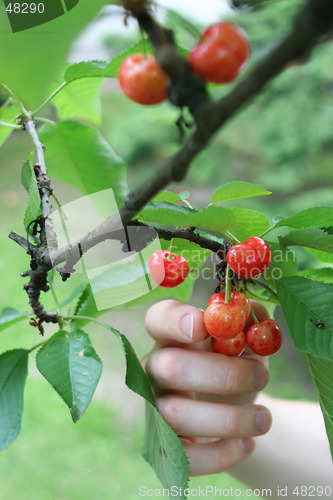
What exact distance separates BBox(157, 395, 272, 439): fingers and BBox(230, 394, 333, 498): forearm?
0.39 meters

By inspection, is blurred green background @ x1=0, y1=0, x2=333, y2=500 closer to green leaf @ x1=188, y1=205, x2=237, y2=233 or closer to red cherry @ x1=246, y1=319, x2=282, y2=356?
red cherry @ x1=246, y1=319, x2=282, y2=356

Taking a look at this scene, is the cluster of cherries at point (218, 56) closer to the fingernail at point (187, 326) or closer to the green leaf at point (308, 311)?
the green leaf at point (308, 311)

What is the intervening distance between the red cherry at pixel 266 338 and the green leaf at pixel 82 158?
24 cm

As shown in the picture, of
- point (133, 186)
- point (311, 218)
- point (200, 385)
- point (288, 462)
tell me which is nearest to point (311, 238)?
point (311, 218)

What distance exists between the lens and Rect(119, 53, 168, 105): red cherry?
0.19 m

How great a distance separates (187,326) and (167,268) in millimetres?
212

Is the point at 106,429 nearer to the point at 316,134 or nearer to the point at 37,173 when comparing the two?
the point at 37,173

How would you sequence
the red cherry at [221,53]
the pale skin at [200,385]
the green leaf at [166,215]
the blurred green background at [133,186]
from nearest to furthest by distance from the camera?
1. the red cherry at [221,53]
2. the green leaf at [166,215]
3. the pale skin at [200,385]
4. the blurred green background at [133,186]

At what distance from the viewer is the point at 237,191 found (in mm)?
440

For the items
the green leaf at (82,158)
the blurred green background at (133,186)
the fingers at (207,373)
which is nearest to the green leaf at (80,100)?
the green leaf at (82,158)

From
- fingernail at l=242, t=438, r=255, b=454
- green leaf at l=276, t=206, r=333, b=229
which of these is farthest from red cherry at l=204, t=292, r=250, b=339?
fingernail at l=242, t=438, r=255, b=454

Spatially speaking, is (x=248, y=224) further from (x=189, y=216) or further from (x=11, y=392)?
(x=11, y=392)

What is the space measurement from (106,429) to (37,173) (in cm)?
188

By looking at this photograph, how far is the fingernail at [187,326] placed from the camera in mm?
643
